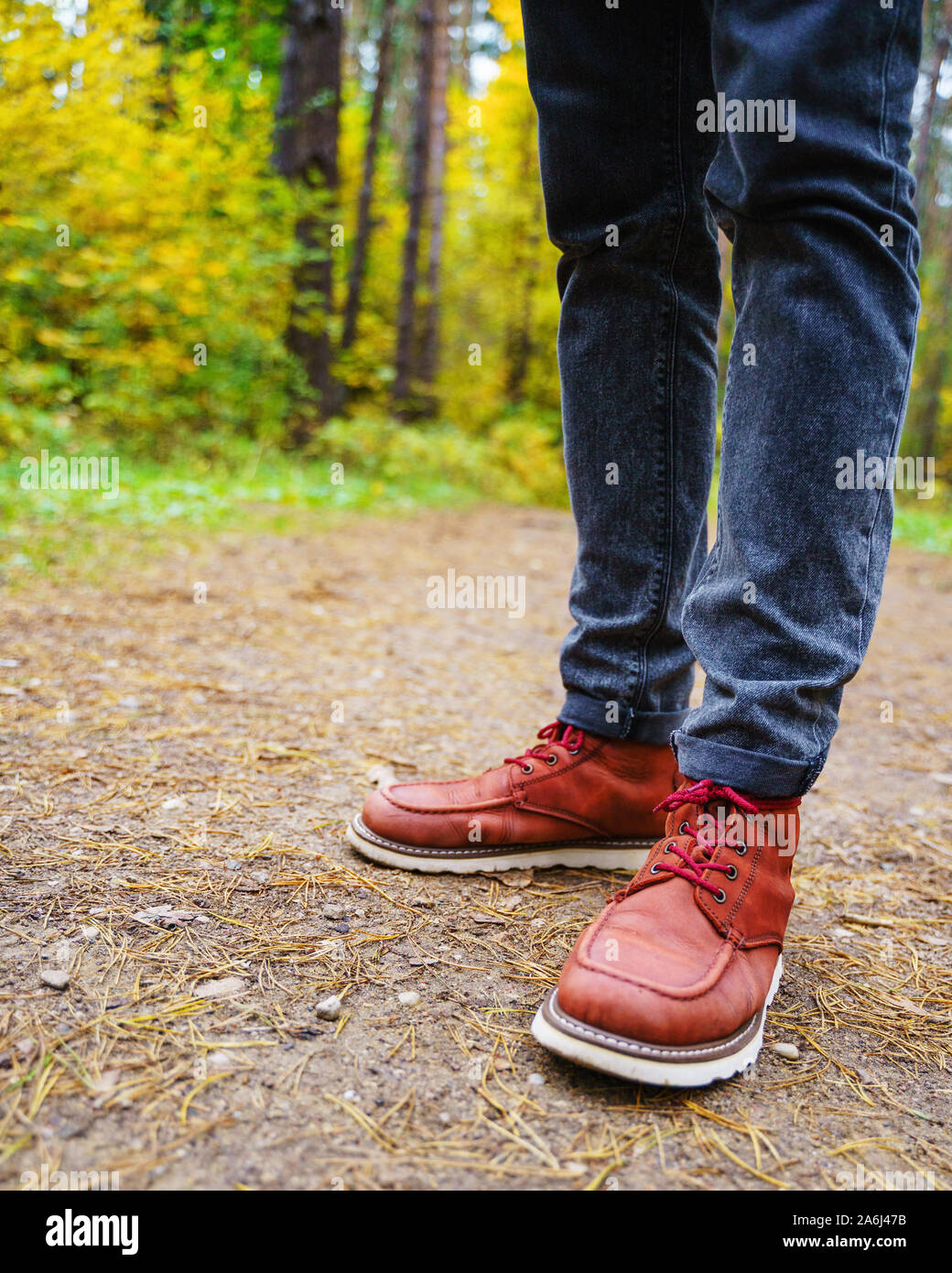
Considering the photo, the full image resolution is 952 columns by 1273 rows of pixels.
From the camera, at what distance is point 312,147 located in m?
7.91

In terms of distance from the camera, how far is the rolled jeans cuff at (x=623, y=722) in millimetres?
1362

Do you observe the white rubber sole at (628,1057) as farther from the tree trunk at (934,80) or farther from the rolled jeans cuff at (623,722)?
the tree trunk at (934,80)

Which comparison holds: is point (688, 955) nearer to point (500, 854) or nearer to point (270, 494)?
point (500, 854)

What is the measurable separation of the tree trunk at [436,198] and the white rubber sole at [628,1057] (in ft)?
37.3

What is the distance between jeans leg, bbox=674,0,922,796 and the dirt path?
1.17 ft

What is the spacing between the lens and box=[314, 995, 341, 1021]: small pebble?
Answer: 0.98 meters

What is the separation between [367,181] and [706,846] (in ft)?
33.1

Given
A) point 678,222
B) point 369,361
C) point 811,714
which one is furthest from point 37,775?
point 369,361

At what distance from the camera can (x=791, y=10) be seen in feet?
3.03

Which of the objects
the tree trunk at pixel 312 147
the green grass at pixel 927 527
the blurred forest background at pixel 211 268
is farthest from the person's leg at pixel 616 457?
the tree trunk at pixel 312 147

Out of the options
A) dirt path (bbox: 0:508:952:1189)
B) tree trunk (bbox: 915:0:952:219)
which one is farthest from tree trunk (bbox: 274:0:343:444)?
tree trunk (bbox: 915:0:952:219)

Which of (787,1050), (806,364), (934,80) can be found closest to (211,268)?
(806,364)

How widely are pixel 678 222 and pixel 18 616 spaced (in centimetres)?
234

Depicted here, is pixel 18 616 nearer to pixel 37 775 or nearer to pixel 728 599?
pixel 37 775
